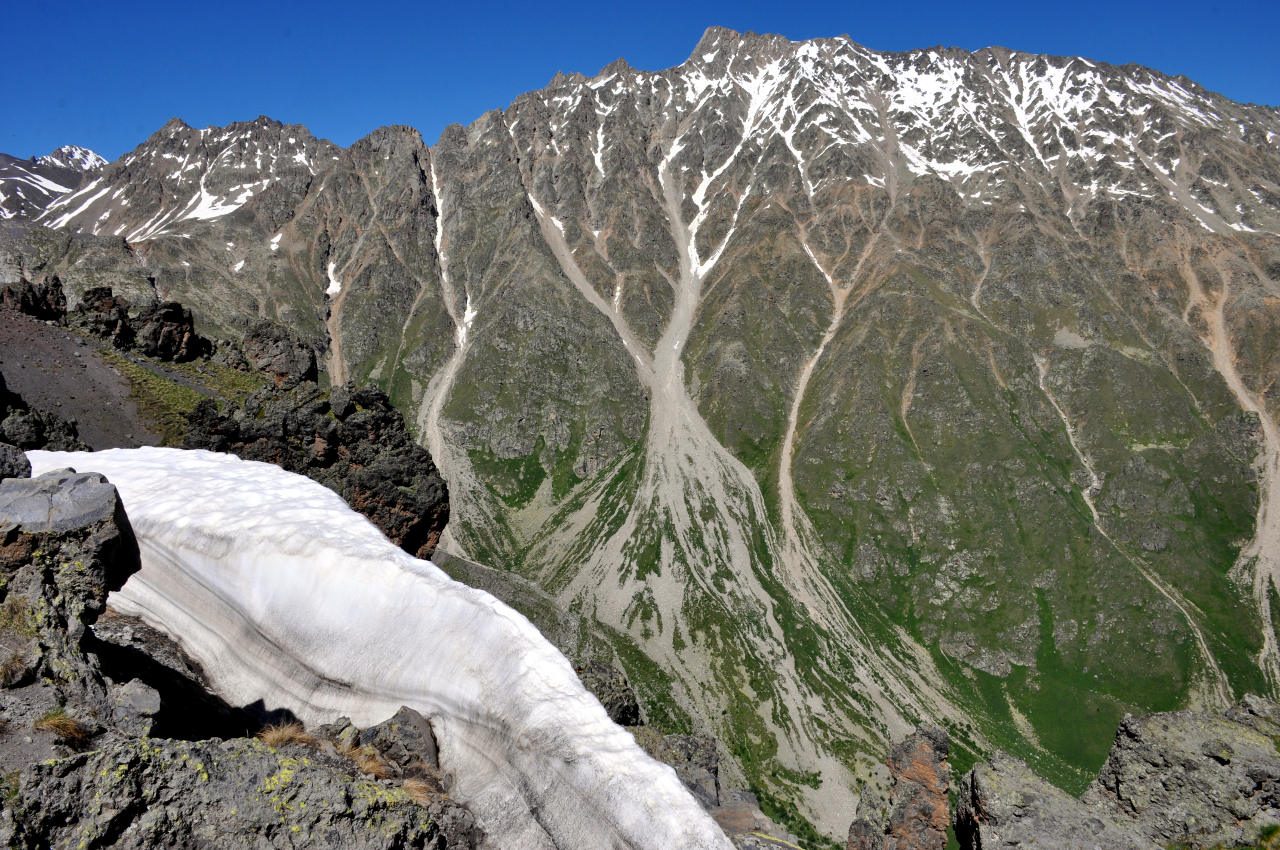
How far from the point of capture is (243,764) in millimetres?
5613

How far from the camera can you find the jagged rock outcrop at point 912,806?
63.1 ft

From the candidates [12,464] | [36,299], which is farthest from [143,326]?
[12,464]

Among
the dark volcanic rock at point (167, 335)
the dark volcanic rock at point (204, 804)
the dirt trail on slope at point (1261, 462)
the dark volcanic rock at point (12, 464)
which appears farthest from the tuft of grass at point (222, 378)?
the dirt trail on slope at point (1261, 462)

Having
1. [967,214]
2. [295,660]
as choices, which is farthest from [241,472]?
[967,214]

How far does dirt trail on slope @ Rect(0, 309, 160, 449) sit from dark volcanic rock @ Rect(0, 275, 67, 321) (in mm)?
2764

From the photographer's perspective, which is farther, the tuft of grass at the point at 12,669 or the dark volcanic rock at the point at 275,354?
the dark volcanic rock at the point at 275,354

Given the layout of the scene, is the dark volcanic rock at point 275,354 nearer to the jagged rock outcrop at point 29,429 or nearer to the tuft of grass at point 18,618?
the jagged rock outcrop at point 29,429

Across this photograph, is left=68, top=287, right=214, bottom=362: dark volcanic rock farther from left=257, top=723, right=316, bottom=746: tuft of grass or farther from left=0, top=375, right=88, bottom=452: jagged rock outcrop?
left=257, top=723, right=316, bottom=746: tuft of grass

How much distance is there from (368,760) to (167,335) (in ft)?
159

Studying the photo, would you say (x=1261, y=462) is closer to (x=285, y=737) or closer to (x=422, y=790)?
(x=422, y=790)

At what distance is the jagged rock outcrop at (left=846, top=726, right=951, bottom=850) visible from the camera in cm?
1923

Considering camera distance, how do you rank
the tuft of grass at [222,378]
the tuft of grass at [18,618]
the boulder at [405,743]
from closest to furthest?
the tuft of grass at [18,618] < the boulder at [405,743] < the tuft of grass at [222,378]

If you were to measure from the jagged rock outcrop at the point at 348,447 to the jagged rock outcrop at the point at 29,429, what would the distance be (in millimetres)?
4386

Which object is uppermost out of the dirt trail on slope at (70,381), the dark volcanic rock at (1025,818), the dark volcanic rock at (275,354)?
the dark volcanic rock at (275,354)
